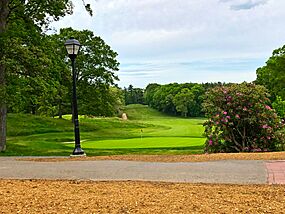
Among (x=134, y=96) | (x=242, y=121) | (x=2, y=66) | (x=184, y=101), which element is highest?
(x=134, y=96)

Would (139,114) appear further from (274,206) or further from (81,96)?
(274,206)

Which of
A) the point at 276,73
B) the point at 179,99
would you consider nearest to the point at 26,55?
the point at 276,73

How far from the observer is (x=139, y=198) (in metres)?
5.23

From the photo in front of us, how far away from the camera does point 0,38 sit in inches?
582

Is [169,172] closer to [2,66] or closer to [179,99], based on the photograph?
[2,66]

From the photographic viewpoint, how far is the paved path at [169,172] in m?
6.96

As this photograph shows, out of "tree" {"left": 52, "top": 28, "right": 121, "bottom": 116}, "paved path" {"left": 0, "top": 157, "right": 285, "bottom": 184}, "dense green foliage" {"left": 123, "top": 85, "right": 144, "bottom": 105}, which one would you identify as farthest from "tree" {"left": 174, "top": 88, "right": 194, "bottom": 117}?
"paved path" {"left": 0, "top": 157, "right": 285, "bottom": 184}

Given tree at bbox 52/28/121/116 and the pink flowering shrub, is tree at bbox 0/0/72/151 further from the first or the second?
tree at bbox 52/28/121/116

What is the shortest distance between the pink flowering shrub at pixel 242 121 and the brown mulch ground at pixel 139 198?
802 centimetres

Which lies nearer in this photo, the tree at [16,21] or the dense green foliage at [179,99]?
the tree at [16,21]

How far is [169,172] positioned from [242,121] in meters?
7.01

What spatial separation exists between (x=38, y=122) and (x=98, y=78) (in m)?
7.26

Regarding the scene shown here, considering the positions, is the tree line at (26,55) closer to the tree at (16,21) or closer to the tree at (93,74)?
the tree at (16,21)

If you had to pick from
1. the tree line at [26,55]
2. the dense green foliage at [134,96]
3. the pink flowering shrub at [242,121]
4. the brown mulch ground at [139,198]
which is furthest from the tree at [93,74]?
the dense green foliage at [134,96]
